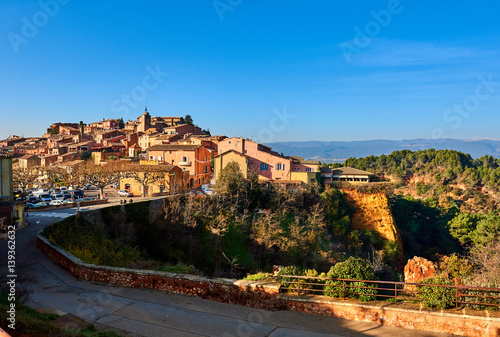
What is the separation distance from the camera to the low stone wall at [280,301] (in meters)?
8.01

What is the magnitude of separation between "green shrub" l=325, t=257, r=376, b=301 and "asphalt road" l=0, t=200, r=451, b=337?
78 cm

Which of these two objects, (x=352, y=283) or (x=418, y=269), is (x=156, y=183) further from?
(x=352, y=283)

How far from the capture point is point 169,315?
374 inches

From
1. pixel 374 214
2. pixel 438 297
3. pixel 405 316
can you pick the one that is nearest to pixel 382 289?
pixel 405 316

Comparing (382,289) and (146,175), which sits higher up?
(146,175)

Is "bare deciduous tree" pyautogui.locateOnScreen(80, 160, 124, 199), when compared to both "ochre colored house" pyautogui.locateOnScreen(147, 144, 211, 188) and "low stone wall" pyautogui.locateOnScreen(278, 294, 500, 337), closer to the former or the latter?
"ochre colored house" pyautogui.locateOnScreen(147, 144, 211, 188)

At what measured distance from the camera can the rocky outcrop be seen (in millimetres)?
39781

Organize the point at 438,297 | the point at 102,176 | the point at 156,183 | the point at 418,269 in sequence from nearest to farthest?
the point at 438,297 → the point at 418,269 → the point at 102,176 → the point at 156,183

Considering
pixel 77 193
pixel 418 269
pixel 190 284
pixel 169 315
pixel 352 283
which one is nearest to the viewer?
pixel 169 315

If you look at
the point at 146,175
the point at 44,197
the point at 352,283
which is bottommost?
the point at 352,283

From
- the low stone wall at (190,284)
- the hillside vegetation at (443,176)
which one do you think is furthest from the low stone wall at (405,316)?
the hillside vegetation at (443,176)

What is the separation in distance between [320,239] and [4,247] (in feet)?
75.3

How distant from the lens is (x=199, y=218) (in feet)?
89.7

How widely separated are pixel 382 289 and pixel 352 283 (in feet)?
4.10
